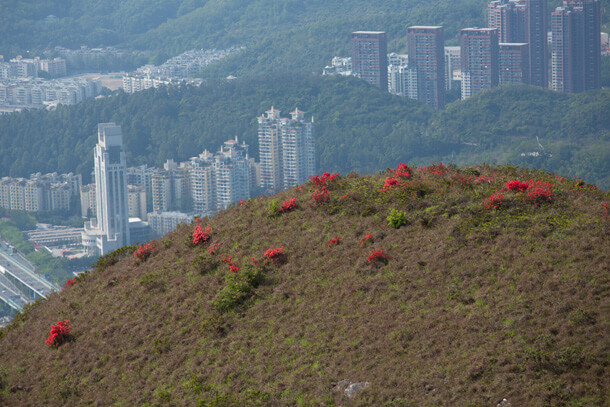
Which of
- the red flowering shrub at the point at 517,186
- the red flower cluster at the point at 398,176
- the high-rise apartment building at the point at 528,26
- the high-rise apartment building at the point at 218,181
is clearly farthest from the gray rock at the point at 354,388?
the high-rise apartment building at the point at 528,26

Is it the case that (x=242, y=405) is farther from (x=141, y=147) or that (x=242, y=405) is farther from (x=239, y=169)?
(x=141, y=147)

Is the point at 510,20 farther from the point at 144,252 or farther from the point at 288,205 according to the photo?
the point at 144,252

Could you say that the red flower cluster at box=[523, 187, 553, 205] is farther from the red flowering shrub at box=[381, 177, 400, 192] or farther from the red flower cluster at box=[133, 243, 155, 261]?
the red flower cluster at box=[133, 243, 155, 261]

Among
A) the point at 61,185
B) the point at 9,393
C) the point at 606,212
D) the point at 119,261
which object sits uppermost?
the point at 606,212

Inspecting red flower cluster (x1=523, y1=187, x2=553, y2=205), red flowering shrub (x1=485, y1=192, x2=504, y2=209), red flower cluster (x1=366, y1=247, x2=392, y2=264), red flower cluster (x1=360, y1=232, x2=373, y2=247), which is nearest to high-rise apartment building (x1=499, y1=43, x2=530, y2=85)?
red flower cluster (x1=523, y1=187, x2=553, y2=205)

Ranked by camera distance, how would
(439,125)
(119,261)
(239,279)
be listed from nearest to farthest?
(239,279)
(119,261)
(439,125)

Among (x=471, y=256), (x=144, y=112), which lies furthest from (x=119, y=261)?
(x=144, y=112)

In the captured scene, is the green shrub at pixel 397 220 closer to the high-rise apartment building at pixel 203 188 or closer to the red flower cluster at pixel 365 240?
the red flower cluster at pixel 365 240
